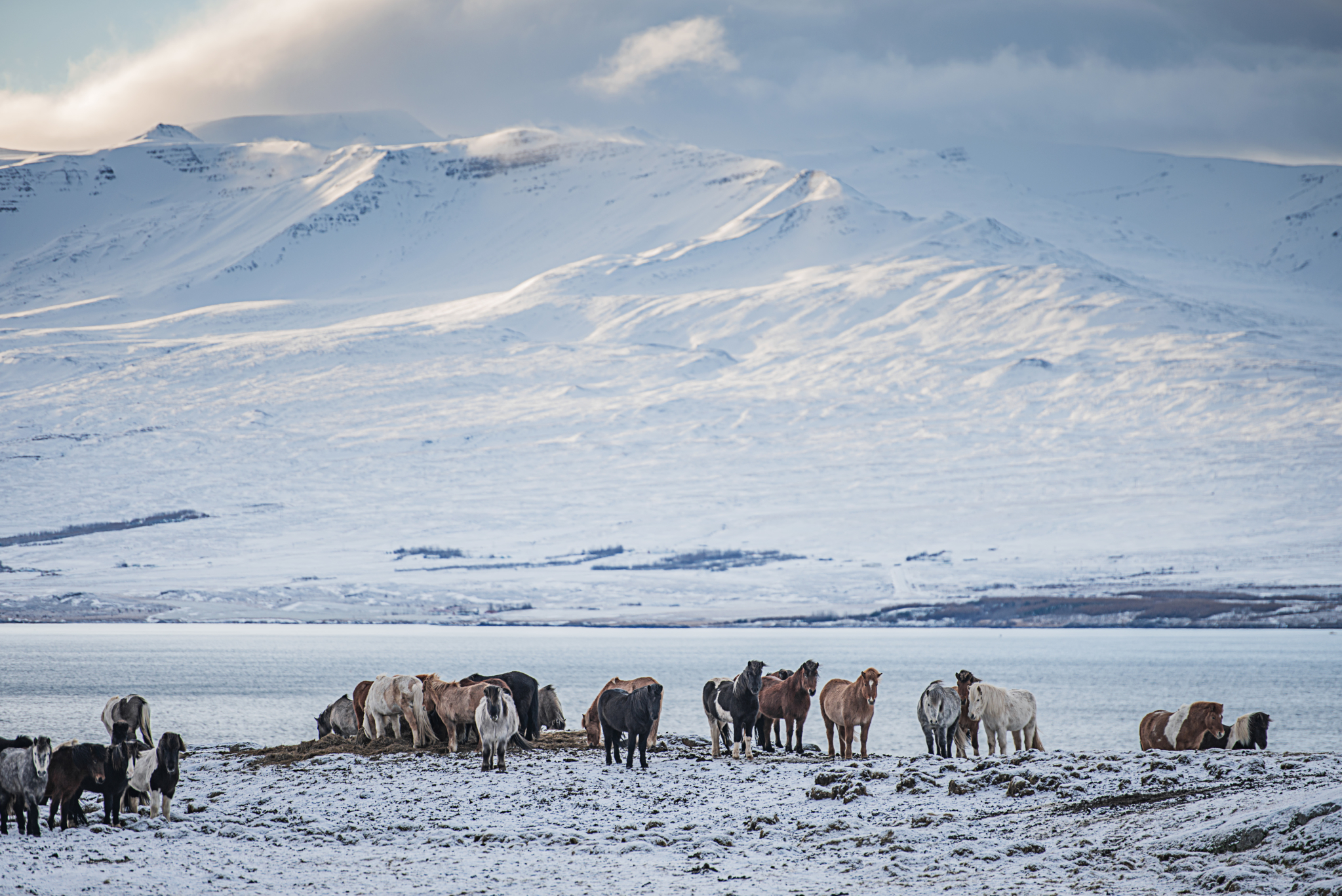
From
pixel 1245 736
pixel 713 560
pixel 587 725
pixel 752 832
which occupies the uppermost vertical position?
pixel 713 560

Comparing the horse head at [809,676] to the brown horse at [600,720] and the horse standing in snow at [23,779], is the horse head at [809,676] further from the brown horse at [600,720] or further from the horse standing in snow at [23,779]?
the horse standing in snow at [23,779]

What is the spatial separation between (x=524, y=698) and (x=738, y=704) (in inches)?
189

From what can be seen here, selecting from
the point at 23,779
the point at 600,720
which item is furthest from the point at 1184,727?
the point at 23,779

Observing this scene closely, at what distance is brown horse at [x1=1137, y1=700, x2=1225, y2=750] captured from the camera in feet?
68.5

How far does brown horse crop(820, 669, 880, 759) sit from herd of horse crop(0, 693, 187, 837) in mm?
10376

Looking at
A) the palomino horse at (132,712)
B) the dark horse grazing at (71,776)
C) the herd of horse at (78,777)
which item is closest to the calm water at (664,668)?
the palomino horse at (132,712)

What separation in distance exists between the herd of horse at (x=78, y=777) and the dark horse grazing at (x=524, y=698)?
680cm

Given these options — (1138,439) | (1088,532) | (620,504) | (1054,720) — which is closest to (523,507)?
(620,504)

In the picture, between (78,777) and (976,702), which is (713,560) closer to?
(976,702)

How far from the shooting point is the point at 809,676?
70.3ft

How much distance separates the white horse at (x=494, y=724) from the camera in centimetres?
2069

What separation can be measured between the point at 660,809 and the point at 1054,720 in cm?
3276

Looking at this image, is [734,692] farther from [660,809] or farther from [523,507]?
[523,507]

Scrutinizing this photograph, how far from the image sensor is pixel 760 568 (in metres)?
150
